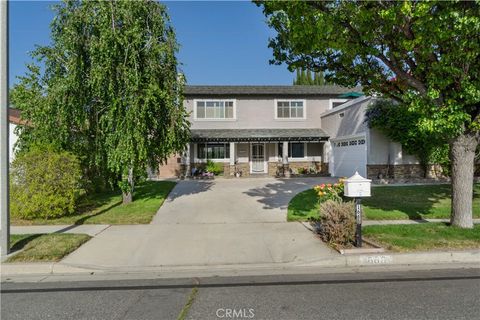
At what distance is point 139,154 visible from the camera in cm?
1017

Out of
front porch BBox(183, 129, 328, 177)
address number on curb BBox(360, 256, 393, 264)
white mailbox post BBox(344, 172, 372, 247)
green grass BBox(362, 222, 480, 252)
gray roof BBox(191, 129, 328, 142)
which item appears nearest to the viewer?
address number on curb BBox(360, 256, 393, 264)

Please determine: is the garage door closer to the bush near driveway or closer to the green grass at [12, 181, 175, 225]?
the bush near driveway

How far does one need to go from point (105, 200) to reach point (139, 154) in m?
3.68

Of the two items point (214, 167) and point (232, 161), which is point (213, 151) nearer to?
point (214, 167)

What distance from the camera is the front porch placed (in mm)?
20844

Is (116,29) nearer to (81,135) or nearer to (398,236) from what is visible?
(81,135)

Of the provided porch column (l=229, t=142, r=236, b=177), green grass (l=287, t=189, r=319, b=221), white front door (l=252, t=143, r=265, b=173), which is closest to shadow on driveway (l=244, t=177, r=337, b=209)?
green grass (l=287, t=189, r=319, b=221)

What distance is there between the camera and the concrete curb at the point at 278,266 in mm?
5505

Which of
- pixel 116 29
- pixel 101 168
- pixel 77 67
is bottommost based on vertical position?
pixel 101 168

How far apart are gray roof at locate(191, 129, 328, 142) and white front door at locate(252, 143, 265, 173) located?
1222 millimetres

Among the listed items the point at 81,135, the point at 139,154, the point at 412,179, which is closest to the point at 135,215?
the point at 139,154

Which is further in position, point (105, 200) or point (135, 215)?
point (105, 200)

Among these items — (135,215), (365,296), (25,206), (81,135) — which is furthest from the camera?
(81,135)

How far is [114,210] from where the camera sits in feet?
34.5
